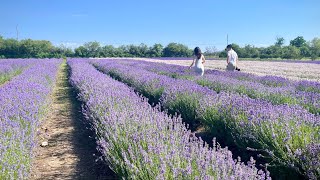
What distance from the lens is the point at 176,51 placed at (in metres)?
66.9

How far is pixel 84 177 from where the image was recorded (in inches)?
148

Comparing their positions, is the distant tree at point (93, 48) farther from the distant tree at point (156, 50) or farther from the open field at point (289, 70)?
the open field at point (289, 70)

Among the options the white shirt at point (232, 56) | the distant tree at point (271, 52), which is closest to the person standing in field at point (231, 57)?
the white shirt at point (232, 56)

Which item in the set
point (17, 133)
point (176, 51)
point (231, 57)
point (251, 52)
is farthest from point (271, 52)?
point (17, 133)

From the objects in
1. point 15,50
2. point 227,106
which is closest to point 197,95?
point 227,106

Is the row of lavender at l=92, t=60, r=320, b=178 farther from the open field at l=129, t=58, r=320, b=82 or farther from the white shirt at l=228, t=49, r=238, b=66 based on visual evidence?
the open field at l=129, t=58, r=320, b=82

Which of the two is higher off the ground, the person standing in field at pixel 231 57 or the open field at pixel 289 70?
the person standing in field at pixel 231 57

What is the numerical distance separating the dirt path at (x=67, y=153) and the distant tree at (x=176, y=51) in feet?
198

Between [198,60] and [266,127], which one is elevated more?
[198,60]

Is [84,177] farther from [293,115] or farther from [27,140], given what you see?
[293,115]

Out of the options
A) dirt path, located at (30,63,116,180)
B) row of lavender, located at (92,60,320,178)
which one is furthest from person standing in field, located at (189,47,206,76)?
dirt path, located at (30,63,116,180)

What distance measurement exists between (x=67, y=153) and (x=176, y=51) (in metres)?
63.3

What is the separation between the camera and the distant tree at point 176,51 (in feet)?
219

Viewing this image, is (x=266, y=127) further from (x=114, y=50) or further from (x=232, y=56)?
(x=114, y=50)
